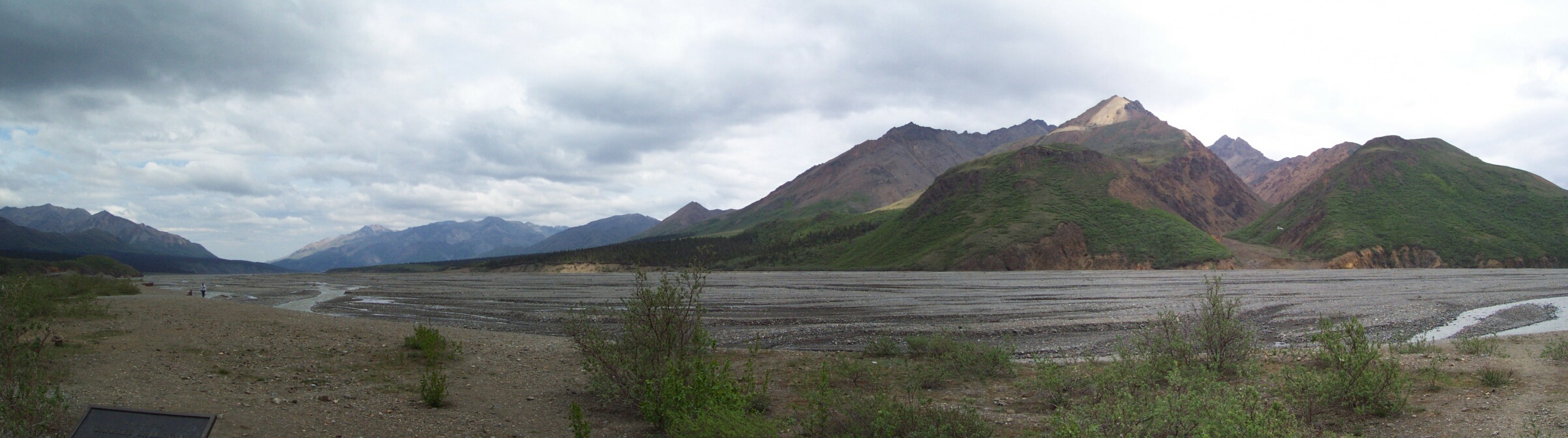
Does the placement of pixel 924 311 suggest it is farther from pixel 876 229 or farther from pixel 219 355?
pixel 876 229

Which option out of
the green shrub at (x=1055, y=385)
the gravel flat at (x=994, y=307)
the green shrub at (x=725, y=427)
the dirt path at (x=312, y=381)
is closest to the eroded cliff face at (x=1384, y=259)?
the gravel flat at (x=994, y=307)

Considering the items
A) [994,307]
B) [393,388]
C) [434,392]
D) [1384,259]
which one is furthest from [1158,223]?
[434,392]

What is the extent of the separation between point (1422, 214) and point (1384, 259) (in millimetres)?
24134

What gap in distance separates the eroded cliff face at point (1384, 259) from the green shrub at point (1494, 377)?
5348 inches

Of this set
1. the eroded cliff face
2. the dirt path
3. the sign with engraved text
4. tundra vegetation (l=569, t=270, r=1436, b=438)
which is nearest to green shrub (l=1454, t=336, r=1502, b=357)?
tundra vegetation (l=569, t=270, r=1436, b=438)

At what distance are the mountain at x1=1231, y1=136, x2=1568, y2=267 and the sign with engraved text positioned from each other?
15398 centimetres

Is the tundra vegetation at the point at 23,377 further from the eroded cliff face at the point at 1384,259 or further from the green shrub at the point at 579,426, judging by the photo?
the eroded cliff face at the point at 1384,259

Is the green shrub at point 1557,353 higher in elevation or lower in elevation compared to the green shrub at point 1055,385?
higher

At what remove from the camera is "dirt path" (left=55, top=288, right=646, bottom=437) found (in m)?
9.92

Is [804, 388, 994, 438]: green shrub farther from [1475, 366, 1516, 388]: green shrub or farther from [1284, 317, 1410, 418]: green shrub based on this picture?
[1475, 366, 1516, 388]: green shrub

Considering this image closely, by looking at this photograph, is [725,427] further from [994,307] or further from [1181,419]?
[994,307]

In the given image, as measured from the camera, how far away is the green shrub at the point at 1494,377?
11.4 meters

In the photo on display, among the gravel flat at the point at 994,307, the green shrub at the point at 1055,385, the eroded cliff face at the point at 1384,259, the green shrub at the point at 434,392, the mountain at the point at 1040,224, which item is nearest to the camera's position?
the green shrub at the point at 434,392

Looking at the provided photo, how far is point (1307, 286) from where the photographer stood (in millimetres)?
56375
